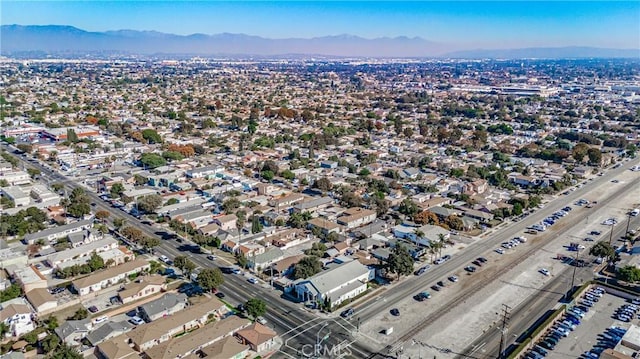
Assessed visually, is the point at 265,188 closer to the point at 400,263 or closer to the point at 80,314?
the point at 400,263

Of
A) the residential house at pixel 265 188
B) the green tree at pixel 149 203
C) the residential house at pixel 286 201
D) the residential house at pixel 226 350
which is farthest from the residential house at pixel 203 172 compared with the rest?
the residential house at pixel 226 350

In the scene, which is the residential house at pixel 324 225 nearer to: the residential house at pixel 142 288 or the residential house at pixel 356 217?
the residential house at pixel 356 217

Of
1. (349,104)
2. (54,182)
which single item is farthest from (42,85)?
(54,182)

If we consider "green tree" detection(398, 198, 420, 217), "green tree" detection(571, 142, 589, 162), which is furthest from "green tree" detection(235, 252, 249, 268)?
"green tree" detection(571, 142, 589, 162)

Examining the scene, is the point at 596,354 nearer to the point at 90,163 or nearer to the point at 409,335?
the point at 409,335

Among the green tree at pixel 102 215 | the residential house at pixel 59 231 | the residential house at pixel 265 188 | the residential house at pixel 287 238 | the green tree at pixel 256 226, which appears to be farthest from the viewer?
the residential house at pixel 265 188

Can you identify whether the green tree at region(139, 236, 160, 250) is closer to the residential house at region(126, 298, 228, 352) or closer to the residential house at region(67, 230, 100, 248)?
the residential house at region(67, 230, 100, 248)
